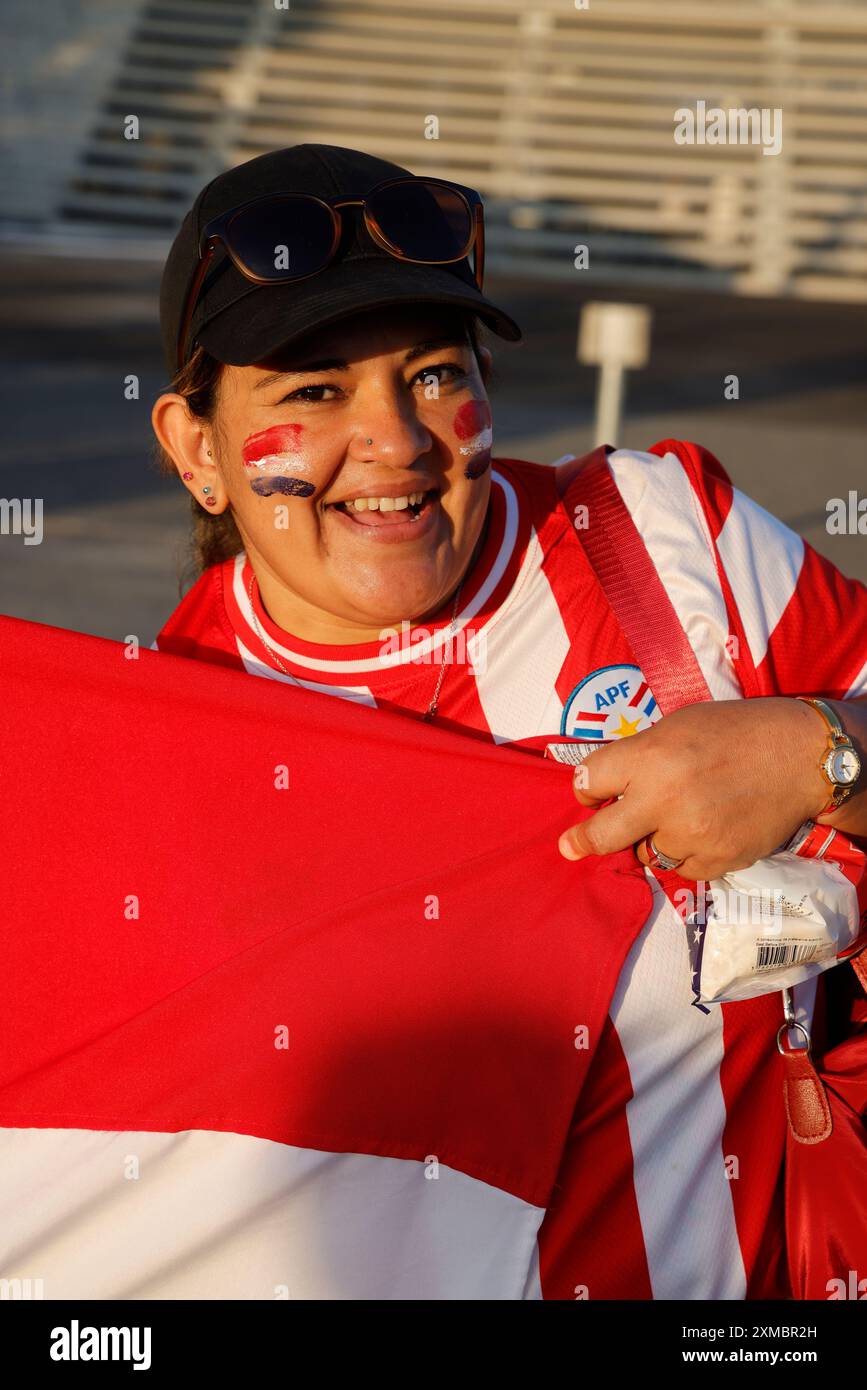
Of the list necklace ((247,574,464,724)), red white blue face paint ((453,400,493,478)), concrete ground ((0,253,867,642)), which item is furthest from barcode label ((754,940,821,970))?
concrete ground ((0,253,867,642))

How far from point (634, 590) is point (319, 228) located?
726mm

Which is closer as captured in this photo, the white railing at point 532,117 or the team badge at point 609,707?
the team badge at point 609,707

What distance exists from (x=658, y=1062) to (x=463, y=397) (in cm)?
105

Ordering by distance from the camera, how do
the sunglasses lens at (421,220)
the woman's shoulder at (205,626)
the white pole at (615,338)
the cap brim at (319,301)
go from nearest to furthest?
the cap brim at (319,301) → the sunglasses lens at (421,220) → the woman's shoulder at (205,626) → the white pole at (615,338)

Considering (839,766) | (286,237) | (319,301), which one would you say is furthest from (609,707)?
(286,237)

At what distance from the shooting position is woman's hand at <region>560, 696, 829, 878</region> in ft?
6.83

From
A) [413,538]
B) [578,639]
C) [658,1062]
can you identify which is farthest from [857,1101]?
[413,538]

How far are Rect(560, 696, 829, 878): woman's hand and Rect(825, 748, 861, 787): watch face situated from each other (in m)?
0.02

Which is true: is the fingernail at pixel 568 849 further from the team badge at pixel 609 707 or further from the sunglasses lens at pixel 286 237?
the sunglasses lens at pixel 286 237

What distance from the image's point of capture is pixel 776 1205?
2.29m

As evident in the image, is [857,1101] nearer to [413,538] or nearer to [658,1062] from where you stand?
[658,1062]

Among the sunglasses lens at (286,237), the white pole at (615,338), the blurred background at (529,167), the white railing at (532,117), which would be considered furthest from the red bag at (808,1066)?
the white railing at (532,117)

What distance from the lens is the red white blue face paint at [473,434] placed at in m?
2.39

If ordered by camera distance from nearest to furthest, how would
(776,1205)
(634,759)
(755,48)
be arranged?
(634,759) < (776,1205) < (755,48)
